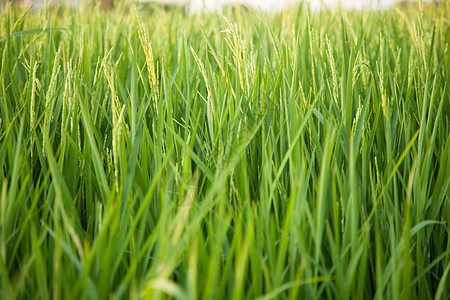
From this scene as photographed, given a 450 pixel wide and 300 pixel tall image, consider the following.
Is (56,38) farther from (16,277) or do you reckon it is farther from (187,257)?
(187,257)

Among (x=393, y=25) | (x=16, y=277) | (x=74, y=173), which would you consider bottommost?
(x=16, y=277)

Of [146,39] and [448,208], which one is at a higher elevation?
[146,39]

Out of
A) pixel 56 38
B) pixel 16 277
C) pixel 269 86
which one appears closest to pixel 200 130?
pixel 269 86

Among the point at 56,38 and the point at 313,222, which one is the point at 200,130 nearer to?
the point at 313,222

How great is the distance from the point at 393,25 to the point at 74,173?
1.99 m

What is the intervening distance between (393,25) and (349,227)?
181 centimetres

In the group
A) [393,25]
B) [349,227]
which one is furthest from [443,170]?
[393,25]

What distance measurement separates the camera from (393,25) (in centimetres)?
209

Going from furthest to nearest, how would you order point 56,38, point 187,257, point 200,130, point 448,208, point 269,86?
point 56,38
point 269,86
point 200,130
point 448,208
point 187,257

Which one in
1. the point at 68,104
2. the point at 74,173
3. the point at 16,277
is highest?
the point at 68,104

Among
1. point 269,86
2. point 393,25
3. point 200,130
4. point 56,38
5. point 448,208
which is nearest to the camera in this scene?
point 448,208

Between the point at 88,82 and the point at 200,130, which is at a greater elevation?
the point at 88,82

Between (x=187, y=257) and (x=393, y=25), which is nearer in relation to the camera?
(x=187, y=257)

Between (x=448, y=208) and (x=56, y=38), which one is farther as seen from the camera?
(x=56, y=38)
